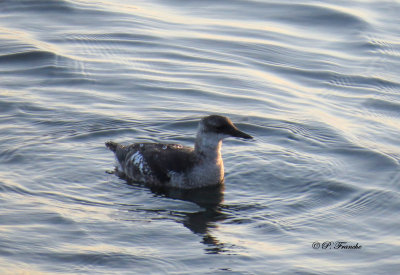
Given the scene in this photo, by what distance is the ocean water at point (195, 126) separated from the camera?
32.6 feet

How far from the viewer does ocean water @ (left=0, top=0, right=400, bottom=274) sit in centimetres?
994

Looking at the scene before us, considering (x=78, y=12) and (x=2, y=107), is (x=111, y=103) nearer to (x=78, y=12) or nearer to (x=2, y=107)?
(x=2, y=107)

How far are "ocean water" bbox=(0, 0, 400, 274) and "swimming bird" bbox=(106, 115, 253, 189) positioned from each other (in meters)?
0.20

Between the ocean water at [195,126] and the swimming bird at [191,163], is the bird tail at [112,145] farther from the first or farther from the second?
the swimming bird at [191,163]

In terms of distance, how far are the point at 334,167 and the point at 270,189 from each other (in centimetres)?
114

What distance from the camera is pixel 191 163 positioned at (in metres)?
12.1

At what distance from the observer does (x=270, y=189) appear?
1175cm

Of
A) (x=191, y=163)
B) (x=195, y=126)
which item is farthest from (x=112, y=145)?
(x=195, y=126)

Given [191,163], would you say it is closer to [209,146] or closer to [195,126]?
[209,146]

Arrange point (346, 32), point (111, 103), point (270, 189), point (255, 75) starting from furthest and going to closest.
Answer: point (346, 32), point (255, 75), point (111, 103), point (270, 189)

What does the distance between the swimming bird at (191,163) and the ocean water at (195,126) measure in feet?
0.65

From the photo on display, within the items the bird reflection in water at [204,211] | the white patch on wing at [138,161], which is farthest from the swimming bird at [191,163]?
the bird reflection in water at [204,211]

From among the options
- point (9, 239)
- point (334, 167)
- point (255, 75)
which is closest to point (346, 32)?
point (255, 75)

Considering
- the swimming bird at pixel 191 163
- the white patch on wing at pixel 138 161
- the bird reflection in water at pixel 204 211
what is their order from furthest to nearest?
the white patch on wing at pixel 138 161, the swimming bird at pixel 191 163, the bird reflection in water at pixel 204 211
